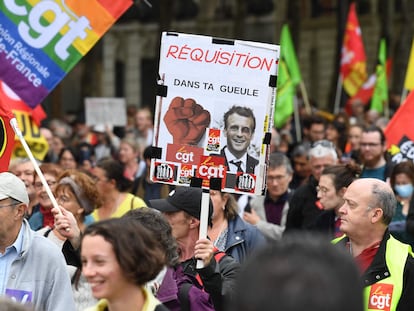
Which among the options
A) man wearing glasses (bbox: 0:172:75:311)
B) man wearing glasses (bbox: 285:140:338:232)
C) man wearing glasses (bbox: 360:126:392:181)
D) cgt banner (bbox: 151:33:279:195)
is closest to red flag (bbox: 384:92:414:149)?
man wearing glasses (bbox: 360:126:392:181)


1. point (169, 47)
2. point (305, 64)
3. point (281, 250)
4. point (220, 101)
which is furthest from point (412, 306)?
point (305, 64)

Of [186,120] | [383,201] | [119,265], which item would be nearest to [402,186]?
[383,201]

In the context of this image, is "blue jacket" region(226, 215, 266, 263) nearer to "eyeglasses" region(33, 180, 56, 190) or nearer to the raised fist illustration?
the raised fist illustration

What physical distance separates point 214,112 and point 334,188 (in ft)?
7.01

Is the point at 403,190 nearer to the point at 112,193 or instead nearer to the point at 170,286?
the point at 112,193

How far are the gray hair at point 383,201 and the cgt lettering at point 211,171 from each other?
0.77m

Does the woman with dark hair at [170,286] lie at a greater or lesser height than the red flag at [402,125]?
lesser

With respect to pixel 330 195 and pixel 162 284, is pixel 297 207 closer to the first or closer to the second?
pixel 330 195

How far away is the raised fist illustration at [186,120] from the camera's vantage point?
5926 mm

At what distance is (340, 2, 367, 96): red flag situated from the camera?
19.8m

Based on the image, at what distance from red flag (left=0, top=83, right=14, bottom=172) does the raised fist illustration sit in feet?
4.05

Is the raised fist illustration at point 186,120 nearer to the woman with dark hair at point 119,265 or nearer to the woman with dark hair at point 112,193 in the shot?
the woman with dark hair at point 119,265

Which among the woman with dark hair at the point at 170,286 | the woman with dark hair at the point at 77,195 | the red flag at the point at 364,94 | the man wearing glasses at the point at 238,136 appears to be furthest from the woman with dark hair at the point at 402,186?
the red flag at the point at 364,94

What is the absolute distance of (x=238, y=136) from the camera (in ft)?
19.4
